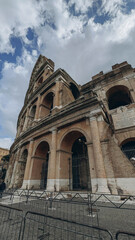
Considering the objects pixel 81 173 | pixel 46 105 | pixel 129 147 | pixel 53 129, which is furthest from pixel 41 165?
pixel 129 147

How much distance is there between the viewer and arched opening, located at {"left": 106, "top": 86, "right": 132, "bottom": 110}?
11844 mm

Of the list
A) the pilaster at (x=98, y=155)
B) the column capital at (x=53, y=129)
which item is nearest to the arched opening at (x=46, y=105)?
the column capital at (x=53, y=129)

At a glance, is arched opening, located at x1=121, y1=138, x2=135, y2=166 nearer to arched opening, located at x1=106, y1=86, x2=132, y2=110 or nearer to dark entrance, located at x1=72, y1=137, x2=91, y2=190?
dark entrance, located at x1=72, y1=137, x2=91, y2=190

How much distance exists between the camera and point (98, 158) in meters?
6.94

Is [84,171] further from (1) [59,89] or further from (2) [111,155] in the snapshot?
(1) [59,89]

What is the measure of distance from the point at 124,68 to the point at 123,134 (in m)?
7.31

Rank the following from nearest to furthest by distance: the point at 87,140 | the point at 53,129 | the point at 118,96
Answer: the point at 87,140 → the point at 53,129 → the point at 118,96

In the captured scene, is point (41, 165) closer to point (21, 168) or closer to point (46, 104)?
point (21, 168)

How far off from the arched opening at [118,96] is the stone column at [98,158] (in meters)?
5.79

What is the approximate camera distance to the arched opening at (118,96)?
38.9ft

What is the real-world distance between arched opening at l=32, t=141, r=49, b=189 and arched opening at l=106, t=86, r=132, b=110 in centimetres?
910

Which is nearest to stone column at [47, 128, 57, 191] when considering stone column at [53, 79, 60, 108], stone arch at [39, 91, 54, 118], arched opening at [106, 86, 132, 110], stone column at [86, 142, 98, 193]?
stone column at [86, 142, 98, 193]

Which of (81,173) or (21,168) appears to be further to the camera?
(21,168)

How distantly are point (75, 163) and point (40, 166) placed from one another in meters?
3.68
